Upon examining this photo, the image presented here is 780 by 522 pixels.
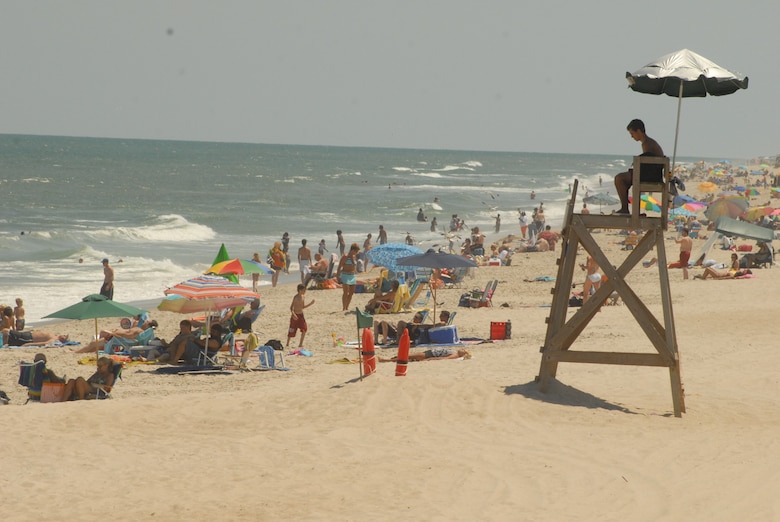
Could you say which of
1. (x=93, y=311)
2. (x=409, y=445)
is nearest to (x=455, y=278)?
(x=93, y=311)

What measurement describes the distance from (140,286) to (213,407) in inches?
595

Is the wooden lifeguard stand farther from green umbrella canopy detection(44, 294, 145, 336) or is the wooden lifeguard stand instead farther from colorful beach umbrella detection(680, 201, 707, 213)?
colorful beach umbrella detection(680, 201, 707, 213)

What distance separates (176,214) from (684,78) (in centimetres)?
4253

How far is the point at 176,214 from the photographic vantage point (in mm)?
49469

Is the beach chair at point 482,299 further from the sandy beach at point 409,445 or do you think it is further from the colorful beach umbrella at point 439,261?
the sandy beach at point 409,445

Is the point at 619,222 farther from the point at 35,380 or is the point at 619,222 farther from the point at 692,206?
the point at 692,206

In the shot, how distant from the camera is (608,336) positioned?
47.5 feet

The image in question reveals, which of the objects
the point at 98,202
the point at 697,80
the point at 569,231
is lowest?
the point at 98,202

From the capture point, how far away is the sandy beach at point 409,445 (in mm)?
6984

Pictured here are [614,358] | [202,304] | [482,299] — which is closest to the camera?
[614,358]

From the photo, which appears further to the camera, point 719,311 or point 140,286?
point 140,286

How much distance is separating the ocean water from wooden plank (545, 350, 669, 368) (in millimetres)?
12610

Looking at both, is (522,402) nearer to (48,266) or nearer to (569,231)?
(569,231)

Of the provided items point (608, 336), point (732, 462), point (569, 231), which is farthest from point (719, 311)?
point (732, 462)
